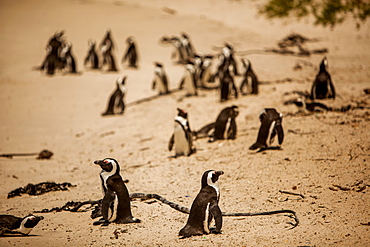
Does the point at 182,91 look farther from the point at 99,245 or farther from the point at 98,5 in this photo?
the point at 98,5

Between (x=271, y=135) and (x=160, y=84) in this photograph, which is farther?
(x=160, y=84)

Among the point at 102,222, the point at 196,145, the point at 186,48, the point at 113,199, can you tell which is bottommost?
the point at 102,222

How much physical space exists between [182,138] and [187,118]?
513 millimetres

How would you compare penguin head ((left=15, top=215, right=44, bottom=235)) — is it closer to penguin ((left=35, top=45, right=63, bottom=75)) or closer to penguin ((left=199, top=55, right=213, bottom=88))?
penguin ((left=199, top=55, right=213, bottom=88))

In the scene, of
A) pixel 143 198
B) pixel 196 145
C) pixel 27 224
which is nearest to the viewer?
pixel 27 224

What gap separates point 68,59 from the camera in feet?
54.9

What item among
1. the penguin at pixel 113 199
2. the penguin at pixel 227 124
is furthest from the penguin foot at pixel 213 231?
the penguin at pixel 227 124

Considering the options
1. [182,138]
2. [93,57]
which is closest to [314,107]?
[182,138]

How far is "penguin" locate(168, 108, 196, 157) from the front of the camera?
8.12 metres

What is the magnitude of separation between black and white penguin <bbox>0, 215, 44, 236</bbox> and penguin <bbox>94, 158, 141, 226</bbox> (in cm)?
71

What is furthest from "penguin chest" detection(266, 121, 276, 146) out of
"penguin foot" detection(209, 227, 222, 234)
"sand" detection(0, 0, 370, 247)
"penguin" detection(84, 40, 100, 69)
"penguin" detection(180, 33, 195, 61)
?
"penguin" detection(84, 40, 100, 69)

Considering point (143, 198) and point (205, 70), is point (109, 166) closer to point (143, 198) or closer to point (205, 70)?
point (143, 198)

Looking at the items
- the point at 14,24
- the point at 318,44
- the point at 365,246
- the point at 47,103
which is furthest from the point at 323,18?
the point at 365,246

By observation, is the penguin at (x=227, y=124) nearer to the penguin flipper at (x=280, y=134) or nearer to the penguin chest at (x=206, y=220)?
the penguin flipper at (x=280, y=134)
